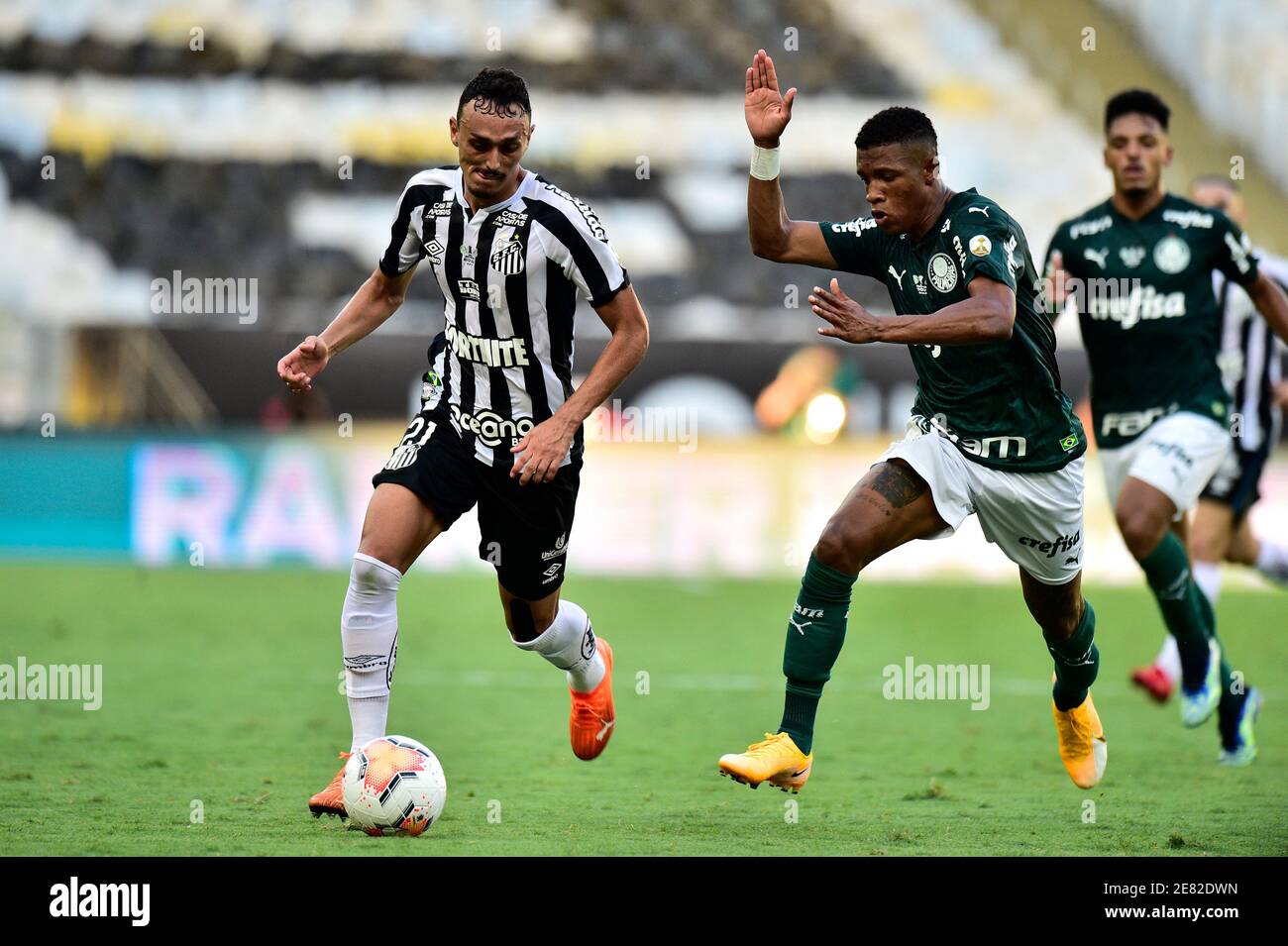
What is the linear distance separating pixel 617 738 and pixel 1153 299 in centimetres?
307

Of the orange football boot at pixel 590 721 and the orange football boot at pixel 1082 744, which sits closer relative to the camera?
the orange football boot at pixel 1082 744

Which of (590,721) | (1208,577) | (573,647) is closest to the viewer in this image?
(573,647)

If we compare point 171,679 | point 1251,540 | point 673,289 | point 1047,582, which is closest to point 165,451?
point 171,679

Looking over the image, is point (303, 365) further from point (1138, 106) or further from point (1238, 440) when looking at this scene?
point (1238, 440)

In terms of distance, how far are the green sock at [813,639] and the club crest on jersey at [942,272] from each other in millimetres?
969

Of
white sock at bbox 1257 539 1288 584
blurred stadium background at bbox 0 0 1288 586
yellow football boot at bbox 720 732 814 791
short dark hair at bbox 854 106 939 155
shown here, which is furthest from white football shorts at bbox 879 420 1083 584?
blurred stadium background at bbox 0 0 1288 586

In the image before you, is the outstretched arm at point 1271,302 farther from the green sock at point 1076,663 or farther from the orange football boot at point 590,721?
the orange football boot at point 590,721

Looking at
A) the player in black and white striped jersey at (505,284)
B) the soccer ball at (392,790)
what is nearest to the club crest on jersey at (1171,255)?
the player in black and white striped jersey at (505,284)

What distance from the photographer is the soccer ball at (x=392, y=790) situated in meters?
5.21

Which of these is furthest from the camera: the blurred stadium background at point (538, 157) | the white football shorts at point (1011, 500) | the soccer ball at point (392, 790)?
the blurred stadium background at point (538, 157)

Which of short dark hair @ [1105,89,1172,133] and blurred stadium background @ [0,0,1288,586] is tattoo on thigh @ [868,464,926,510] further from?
blurred stadium background @ [0,0,1288,586]

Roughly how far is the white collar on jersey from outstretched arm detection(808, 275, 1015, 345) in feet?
4.03

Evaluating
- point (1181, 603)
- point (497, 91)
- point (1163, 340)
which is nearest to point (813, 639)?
point (497, 91)

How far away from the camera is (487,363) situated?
583 cm
